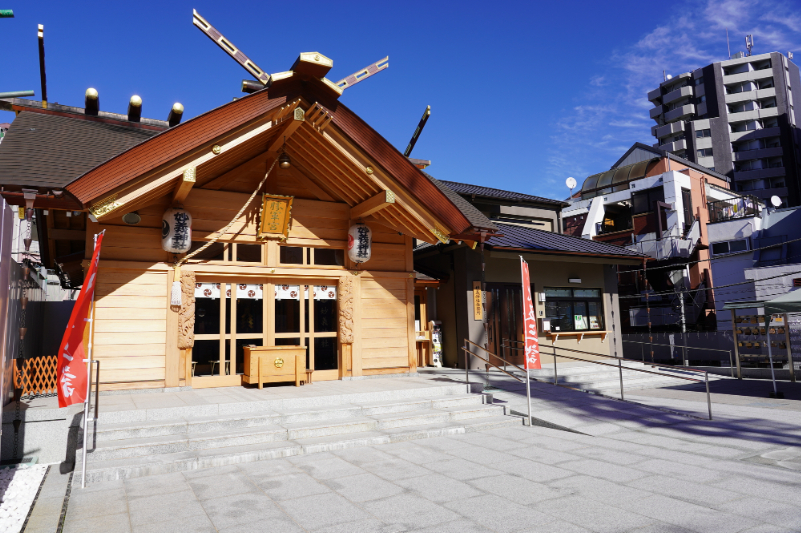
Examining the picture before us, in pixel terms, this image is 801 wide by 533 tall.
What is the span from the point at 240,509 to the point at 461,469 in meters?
2.61

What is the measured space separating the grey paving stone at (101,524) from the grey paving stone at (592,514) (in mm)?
3777

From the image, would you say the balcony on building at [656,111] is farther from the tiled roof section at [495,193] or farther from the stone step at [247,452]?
the stone step at [247,452]

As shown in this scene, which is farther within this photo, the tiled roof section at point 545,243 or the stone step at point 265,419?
the tiled roof section at point 545,243

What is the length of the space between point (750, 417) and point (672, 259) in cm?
2060

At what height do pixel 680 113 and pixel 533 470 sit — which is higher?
pixel 680 113

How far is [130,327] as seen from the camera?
9039 millimetres

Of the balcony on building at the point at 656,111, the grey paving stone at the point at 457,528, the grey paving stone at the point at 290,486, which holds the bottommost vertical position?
the grey paving stone at the point at 457,528

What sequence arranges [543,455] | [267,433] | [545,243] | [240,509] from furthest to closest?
[545,243]
[267,433]
[543,455]
[240,509]

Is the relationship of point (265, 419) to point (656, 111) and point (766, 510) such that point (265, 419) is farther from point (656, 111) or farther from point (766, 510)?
point (656, 111)

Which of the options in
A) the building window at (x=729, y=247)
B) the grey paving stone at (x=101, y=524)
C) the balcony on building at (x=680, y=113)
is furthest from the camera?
the balcony on building at (x=680, y=113)

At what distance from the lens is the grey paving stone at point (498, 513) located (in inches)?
173

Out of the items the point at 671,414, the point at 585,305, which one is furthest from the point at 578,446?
the point at 585,305

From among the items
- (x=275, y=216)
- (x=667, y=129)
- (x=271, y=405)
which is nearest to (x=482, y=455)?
(x=271, y=405)

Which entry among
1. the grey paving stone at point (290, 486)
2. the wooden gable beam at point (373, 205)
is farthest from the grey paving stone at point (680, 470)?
the wooden gable beam at point (373, 205)
